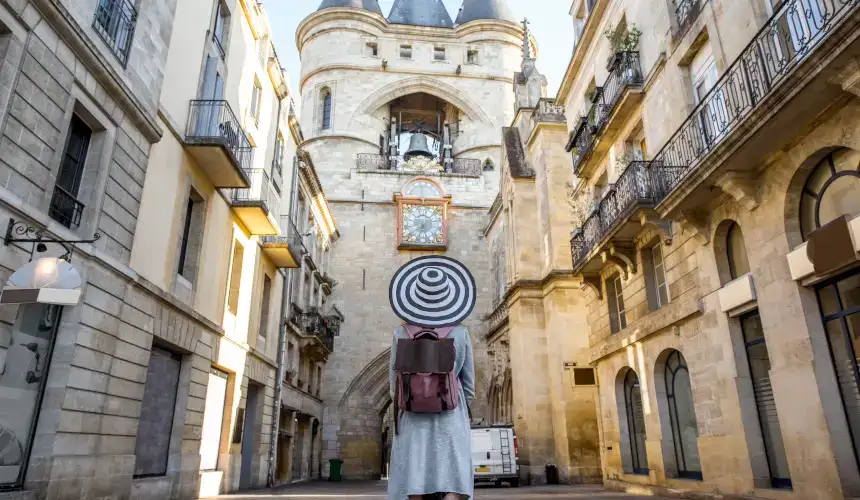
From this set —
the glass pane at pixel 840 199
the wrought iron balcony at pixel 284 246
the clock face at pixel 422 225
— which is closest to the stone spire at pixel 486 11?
the clock face at pixel 422 225

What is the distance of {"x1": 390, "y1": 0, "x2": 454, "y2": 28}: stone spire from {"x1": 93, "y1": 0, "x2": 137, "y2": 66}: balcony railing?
34.1 m

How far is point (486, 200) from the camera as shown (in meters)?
32.2

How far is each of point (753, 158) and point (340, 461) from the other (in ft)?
69.2

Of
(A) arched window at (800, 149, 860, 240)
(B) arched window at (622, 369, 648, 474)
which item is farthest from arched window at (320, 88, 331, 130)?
(A) arched window at (800, 149, 860, 240)

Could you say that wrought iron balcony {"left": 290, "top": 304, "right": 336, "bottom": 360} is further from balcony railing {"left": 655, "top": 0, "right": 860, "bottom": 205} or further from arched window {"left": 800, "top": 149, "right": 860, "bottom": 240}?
arched window {"left": 800, "top": 149, "right": 860, "bottom": 240}

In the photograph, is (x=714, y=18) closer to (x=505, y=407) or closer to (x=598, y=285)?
(x=598, y=285)

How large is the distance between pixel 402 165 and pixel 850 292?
91.7 ft

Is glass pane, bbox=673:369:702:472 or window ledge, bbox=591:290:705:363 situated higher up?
window ledge, bbox=591:290:705:363

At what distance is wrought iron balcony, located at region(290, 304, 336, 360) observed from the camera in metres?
21.8

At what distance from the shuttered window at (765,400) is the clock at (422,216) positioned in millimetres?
21822

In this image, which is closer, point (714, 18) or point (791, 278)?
point (791, 278)

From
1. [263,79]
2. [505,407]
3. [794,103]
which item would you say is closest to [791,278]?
[794,103]

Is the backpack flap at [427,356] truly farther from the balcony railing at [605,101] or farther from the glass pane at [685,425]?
the balcony railing at [605,101]

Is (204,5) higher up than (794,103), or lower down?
higher up
